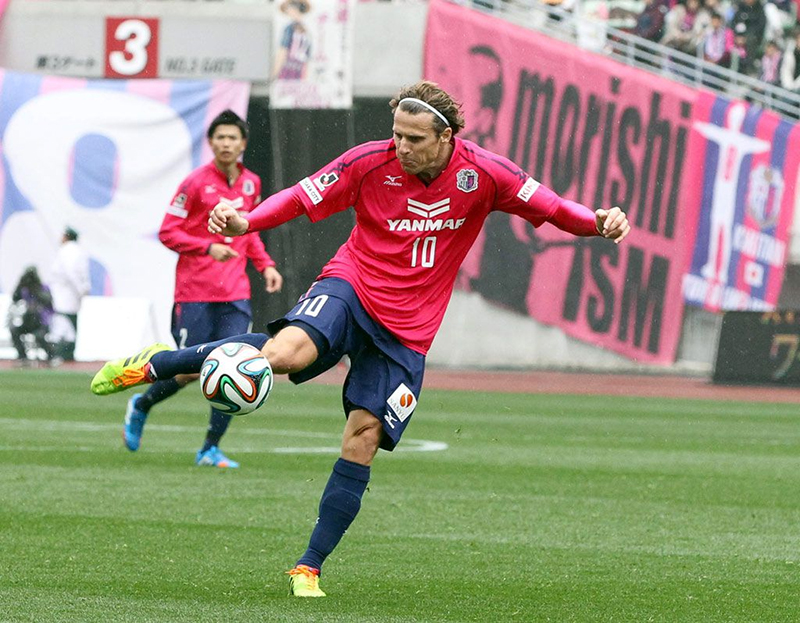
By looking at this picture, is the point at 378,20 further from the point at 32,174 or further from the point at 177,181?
the point at 32,174

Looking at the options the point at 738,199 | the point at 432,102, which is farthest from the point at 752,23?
the point at 432,102

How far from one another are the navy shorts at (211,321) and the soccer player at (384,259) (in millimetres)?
4704

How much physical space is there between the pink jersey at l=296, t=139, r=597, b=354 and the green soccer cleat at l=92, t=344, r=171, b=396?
96cm

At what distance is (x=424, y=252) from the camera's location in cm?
698

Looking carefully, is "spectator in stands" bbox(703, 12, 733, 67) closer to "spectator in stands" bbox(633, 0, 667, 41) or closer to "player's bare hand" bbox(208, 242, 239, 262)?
"spectator in stands" bbox(633, 0, 667, 41)

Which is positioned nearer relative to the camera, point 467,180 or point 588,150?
point 467,180

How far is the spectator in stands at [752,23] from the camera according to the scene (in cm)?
2891

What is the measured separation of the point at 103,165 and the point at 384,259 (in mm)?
23198

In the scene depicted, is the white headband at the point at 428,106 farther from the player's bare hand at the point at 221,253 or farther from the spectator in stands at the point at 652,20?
the spectator in stands at the point at 652,20

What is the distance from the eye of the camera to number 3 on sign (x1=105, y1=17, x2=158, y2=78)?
99.0 feet

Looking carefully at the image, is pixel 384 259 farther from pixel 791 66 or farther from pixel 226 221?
pixel 791 66

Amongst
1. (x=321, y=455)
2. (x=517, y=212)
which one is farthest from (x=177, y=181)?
(x=517, y=212)

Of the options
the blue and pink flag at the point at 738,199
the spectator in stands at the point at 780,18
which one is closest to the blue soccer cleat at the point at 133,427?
the blue and pink flag at the point at 738,199

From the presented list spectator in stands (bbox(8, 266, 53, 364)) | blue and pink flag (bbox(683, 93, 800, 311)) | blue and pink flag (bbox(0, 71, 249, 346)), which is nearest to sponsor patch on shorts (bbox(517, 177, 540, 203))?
spectator in stands (bbox(8, 266, 53, 364))
